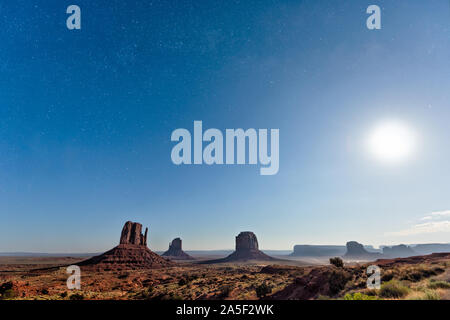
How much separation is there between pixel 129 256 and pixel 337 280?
7991 centimetres

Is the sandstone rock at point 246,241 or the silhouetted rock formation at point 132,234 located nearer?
the silhouetted rock formation at point 132,234

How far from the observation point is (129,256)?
73938 millimetres

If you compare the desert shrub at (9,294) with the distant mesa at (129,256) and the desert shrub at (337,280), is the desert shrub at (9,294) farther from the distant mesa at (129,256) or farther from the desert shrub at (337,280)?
the distant mesa at (129,256)

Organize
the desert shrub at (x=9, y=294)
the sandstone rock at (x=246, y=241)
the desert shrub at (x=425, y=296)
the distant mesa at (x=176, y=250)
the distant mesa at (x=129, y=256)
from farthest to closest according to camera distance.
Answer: the distant mesa at (x=176, y=250) → the sandstone rock at (x=246, y=241) → the distant mesa at (x=129, y=256) → the desert shrub at (x=9, y=294) → the desert shrub at (x=425, y=296)

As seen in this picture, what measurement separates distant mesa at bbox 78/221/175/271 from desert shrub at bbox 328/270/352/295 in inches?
2668

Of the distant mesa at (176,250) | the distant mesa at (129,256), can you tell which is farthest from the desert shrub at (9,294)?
the distant mesa at (176,250)

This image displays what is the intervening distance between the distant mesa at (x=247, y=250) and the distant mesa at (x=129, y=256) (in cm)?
5636

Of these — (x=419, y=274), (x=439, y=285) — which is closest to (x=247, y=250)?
(x=419, y=274)

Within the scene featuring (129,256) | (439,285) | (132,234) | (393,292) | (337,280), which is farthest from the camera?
(132,234)

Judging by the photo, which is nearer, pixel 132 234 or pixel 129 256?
pixel 129 256

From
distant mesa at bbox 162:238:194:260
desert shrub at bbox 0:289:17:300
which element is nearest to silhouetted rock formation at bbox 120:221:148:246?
desert shrub at bbox 0:289:17:300

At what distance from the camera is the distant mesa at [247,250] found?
12519 centimetres

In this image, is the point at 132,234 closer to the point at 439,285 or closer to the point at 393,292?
the point at 393,292
